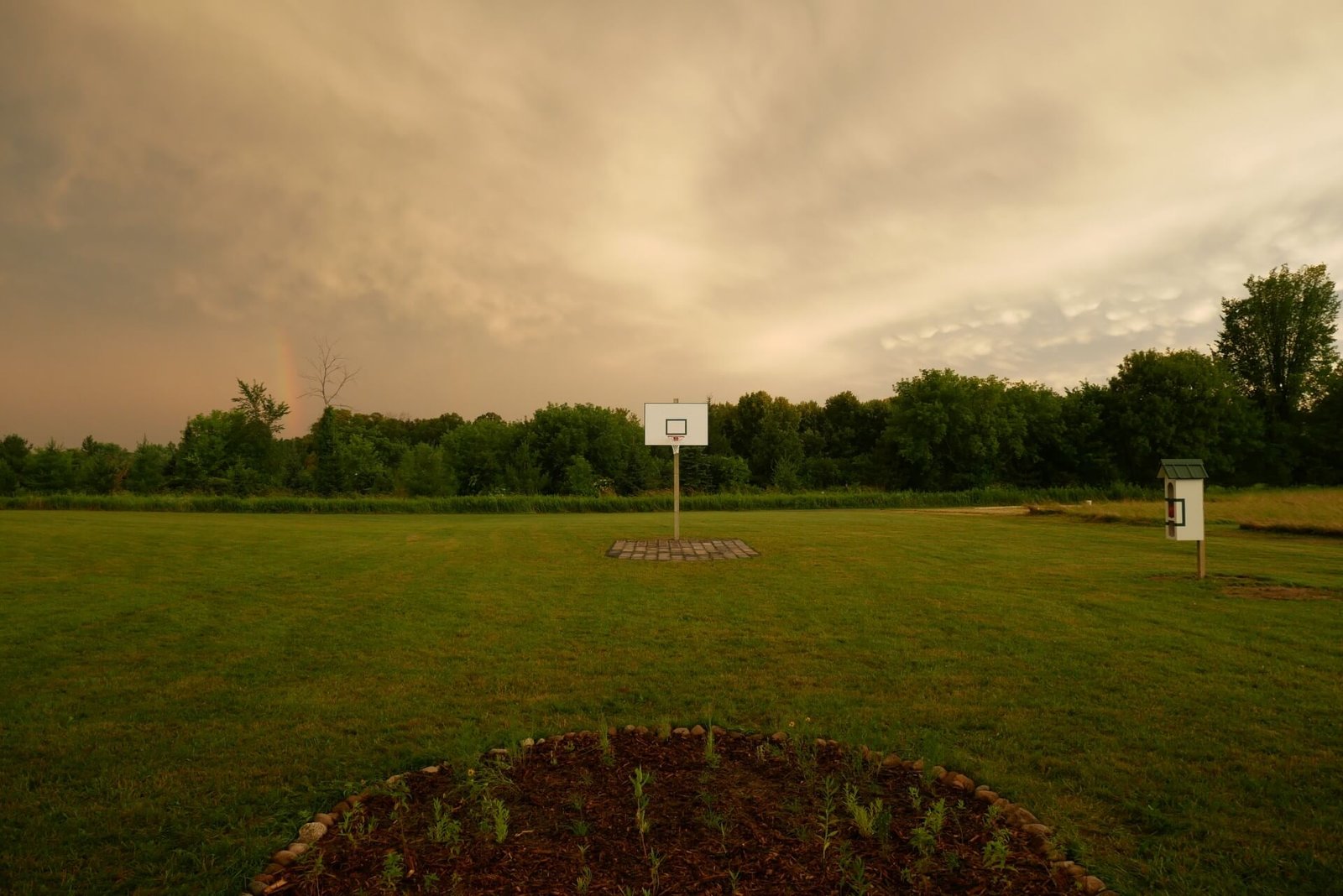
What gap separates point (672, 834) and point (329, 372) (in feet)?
113

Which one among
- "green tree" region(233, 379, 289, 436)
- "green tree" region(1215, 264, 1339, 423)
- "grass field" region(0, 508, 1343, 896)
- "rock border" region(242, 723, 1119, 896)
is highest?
"green tree" region(1215, 264, 1339, 423)

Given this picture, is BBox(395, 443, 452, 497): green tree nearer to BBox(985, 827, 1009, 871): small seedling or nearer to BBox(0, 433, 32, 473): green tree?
BBox(0, 433, 32, 473): green tree

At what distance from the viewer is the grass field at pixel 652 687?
8.91ft

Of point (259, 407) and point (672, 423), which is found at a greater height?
point (259, 407)

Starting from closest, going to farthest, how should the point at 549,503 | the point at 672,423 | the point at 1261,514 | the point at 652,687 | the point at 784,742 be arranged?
the point at 784,742
the point at 652,687
the point at 672,423
the point at 1261,514
the point at 549,503

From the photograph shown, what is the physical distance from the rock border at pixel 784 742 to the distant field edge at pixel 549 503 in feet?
72.7

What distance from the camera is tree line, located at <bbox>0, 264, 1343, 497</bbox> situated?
39375mm

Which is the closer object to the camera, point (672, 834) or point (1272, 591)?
point (672, 834)

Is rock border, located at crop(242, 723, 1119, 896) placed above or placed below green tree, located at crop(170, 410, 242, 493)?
below

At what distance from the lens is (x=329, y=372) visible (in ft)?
105

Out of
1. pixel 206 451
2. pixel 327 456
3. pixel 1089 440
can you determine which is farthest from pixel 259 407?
pixel 1089 440

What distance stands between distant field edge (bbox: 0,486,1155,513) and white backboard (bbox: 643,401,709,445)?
11.5 metres

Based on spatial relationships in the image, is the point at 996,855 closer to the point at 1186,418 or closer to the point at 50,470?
the point at 1186,418

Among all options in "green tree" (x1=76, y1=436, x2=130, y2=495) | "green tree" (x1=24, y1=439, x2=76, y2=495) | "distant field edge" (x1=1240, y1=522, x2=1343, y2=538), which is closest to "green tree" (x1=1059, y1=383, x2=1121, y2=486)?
"distant field edge" (x1=1240, y1=522, x2=1343, y2=538)
